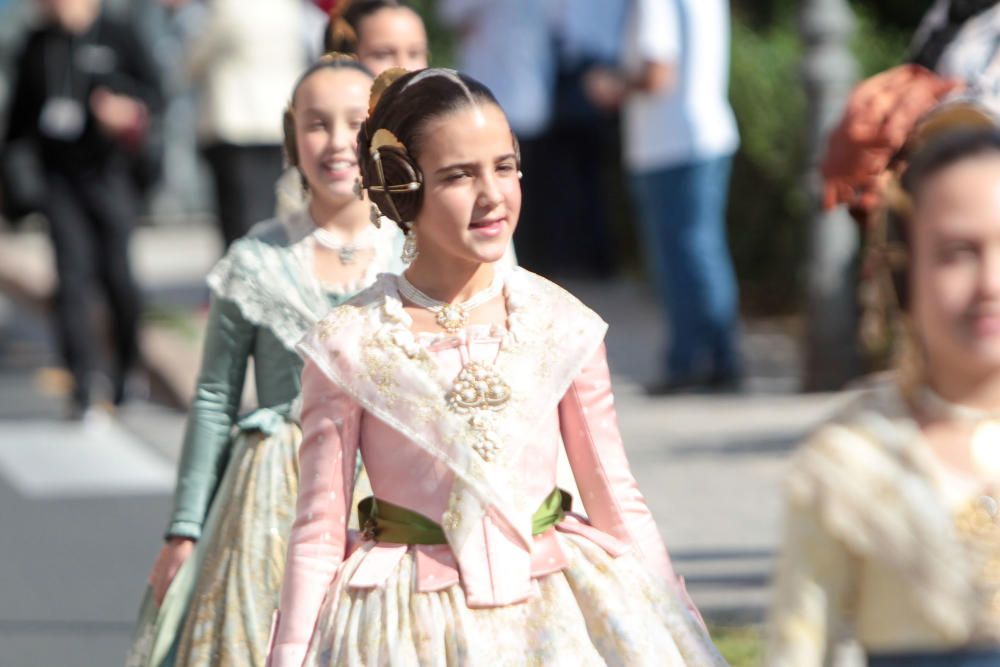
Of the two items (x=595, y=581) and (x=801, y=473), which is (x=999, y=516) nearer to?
(x=801, y=473)

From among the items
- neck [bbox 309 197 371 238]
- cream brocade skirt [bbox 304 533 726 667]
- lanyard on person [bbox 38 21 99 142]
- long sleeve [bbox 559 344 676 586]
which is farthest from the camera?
lanyard on person [bbox 38 21 99 142]

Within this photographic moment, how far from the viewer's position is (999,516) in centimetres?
258

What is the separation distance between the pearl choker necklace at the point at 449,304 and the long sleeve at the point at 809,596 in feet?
→ 3.21

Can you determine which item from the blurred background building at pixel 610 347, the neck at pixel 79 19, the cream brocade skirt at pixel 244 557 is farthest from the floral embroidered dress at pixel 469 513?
the neck at pixel 79 19

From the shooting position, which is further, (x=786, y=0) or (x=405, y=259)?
(x=786, y=0)

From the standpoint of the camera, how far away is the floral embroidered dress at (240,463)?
4.18 m

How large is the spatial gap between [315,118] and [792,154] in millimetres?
7080

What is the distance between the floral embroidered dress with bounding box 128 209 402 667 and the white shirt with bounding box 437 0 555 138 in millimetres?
6721

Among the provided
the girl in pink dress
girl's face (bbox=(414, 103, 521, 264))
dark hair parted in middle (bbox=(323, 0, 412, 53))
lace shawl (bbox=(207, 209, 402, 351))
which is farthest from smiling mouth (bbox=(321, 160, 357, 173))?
girl's face (bbox=(414, 103, 521, 264))

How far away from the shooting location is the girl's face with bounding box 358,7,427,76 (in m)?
4.79

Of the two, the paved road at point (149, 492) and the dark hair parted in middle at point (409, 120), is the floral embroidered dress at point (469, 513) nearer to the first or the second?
the dark hair parted in middle at point (409, 120)

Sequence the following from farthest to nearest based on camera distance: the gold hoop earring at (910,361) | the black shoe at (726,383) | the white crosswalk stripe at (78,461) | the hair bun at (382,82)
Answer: the black shoe at (726,383) → the white crosswalk stripe at (78,461) → the hair bun at (382,82) → the gold hoop earring at (910,361)

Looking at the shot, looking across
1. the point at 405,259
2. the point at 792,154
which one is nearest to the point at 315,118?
the point at 405,259

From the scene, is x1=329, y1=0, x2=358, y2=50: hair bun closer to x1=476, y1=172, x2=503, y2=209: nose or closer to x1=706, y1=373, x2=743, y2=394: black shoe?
x1=476, y1=172, x2=503, y2=209: nose
